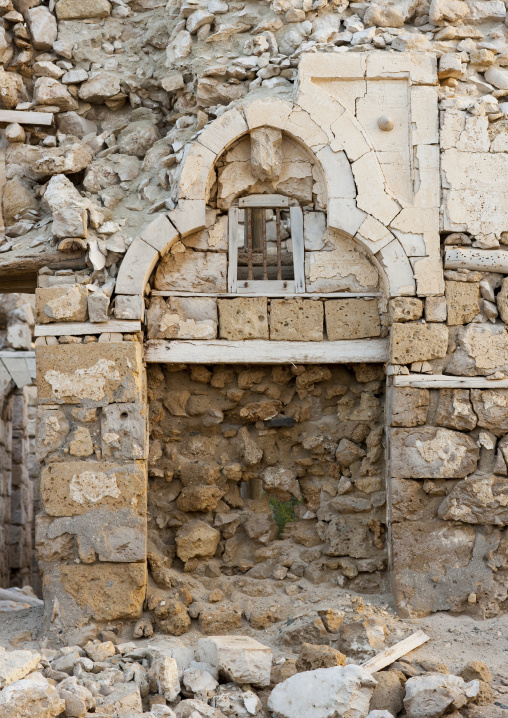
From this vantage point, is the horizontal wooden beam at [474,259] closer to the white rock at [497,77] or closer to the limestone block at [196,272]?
the white rock at [497,77]

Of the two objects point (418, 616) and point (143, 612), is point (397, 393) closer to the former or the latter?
point (418, 616)

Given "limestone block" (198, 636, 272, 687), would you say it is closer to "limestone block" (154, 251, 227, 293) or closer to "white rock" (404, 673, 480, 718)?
"white rock" (404, 673, 480, 718)

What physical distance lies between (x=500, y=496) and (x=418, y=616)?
41.7 inches

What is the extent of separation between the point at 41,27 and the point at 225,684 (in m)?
5.45

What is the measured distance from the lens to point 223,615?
19.1 feet

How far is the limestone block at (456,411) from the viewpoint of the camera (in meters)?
5.89

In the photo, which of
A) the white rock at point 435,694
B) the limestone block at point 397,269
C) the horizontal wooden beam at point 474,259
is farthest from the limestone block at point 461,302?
the white rock at point 435,694

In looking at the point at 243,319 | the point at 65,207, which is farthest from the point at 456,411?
the point at 65,207

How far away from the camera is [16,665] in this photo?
4.48 m

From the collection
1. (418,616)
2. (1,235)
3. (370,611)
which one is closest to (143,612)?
(370,611)

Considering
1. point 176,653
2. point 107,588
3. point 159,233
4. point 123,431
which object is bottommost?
point 176,653

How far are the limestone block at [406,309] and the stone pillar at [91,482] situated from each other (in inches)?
77.0

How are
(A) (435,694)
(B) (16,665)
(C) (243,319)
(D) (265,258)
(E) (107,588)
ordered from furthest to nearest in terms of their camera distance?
(D) (265,258) < (C) (243,319) < (E) (107,588) < (A) (435,694) < (B) (16,665)

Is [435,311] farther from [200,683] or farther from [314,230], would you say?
[200,683]
